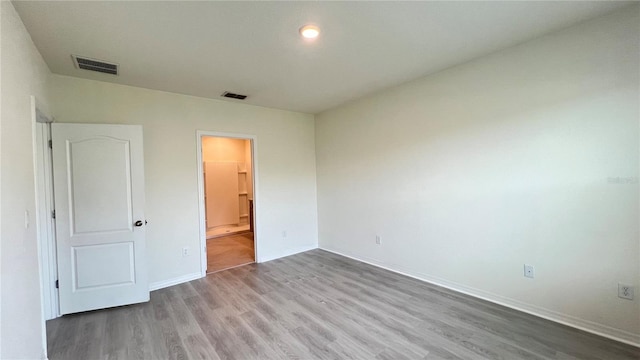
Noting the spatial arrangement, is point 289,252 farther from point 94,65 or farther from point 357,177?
point 94,65

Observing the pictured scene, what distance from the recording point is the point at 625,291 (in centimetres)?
205

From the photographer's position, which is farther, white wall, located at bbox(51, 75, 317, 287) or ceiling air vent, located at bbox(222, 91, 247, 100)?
ceiling air vent, located at bbox(222, 91, 247, 100)

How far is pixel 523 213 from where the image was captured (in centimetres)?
254

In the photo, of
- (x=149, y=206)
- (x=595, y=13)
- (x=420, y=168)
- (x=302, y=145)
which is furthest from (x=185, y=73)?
(x=595, y=13)

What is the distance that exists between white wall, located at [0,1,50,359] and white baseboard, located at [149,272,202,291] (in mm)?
1335

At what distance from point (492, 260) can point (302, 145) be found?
11.0ft

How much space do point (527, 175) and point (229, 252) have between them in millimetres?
4578

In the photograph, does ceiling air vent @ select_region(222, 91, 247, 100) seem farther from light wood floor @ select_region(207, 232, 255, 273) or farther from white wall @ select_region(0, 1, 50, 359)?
light wood floor @ select_region(207, 232, 255, 273)

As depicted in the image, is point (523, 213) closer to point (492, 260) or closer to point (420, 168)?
point (492, 260)

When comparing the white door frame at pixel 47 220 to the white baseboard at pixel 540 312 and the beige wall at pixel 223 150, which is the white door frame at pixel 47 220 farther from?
the white baseboard at pixel 540 312

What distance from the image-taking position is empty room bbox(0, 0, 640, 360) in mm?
1942

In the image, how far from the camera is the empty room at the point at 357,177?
194 centimetres

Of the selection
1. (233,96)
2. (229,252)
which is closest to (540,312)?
(233,96)

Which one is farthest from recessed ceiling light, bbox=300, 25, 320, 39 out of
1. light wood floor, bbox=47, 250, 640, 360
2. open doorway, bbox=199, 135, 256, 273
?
open doorway, bbox=199, 135, 256, 273
